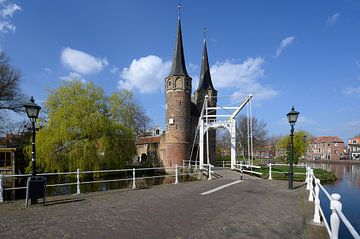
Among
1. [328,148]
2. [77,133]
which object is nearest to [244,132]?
[77,133]

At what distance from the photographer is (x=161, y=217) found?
19.4 ft

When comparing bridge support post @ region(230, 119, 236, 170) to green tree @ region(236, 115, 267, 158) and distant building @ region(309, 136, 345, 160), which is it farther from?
distant building @ region(309, 136, 345, 160)

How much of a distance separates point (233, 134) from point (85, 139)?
44.0 feet

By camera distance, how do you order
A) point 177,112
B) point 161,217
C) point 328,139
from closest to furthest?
point 161,217, point 177,112, point 328,139

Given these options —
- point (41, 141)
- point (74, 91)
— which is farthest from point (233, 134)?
point (41, 141)

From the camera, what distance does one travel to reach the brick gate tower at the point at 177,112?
28.6m

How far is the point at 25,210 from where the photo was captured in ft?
21.7

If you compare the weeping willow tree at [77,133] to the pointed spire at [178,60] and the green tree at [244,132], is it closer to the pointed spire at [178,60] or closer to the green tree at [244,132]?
the pointed spire at [178,60]

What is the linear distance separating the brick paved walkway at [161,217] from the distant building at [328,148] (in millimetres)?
83252

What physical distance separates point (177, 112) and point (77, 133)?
1195 centimetres

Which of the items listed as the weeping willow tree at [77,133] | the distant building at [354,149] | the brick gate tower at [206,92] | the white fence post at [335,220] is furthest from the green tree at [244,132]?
the distant building at [354,149]

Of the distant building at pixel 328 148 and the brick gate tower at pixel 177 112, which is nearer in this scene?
the brick gate tower at pixel 177 112

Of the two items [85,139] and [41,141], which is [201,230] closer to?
[85,139]

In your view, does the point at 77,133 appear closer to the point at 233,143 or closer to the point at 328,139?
the point at 233,143
